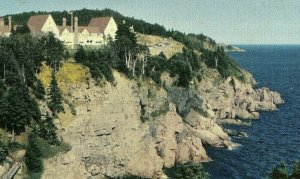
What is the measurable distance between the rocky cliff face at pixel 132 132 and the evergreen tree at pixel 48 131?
2598mm

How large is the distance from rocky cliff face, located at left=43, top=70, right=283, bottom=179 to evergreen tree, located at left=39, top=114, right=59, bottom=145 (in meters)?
2.60

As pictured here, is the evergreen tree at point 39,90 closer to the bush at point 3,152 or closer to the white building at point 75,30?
the bush at point 3,152

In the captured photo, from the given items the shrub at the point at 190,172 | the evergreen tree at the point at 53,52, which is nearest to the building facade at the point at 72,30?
the evergreen tree at the point at 53,52

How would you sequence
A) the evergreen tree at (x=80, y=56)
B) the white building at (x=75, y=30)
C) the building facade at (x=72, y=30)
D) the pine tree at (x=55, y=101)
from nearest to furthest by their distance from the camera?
1. the pine tree at (x=55, y=101)
2. the evergreen tree at (x=80, y=56)
3. the building facade at (x=72, y=30)
4. the white building at (x=75, y=30)

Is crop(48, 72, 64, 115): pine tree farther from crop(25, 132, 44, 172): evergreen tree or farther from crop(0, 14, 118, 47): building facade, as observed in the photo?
crop(0, 14, 118, 47): building facade

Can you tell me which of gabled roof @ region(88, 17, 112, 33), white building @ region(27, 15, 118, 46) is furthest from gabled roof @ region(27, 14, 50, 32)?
gabled roof @ region(88, 17, 112, 33)

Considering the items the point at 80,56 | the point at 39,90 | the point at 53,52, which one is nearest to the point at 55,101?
the point at 39,90

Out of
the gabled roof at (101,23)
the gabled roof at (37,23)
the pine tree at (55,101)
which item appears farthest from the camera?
the gabled roof at (101,23)

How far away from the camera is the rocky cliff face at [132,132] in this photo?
83.4 metres

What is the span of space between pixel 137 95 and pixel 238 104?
190 feet

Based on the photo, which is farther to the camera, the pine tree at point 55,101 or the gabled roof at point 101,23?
the gabled roof at point 101,23

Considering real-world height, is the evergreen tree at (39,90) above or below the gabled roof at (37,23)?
below

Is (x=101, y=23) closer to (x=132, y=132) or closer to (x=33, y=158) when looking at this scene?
(x=132, y=132)

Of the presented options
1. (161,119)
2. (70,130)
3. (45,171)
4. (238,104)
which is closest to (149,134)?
(161,119)
